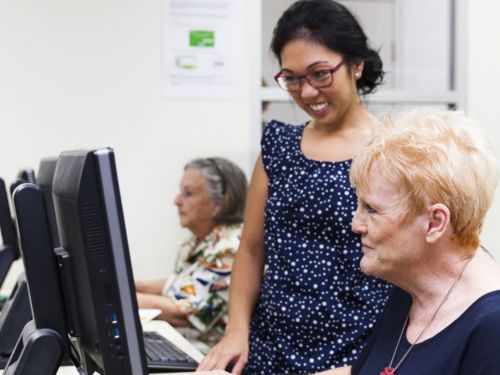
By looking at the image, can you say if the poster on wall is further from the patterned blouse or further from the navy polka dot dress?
the navy polka dot dress

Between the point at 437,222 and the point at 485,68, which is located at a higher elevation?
the point at 485,68

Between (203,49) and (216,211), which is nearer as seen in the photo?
(216,211)

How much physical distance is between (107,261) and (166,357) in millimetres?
885

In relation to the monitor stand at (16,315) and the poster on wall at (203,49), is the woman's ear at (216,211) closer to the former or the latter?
the poster on wall at (203,49)

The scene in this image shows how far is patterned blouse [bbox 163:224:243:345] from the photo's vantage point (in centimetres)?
265

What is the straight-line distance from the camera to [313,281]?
1.81 metres

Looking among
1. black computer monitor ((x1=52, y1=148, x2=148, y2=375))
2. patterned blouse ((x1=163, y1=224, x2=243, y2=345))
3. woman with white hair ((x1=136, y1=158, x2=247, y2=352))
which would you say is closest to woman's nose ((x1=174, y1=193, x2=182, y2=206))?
woman with white hair ((x1=136, y1=158, x2=247, y2=352))

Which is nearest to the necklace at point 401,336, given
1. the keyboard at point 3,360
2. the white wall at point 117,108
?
the keyboard at point 3,360

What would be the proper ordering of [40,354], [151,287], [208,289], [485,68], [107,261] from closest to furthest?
[107,261] → [40,354] → [208,289] → [151,287] → [485,68]

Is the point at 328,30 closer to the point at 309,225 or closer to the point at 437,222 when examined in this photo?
the point at 309,225

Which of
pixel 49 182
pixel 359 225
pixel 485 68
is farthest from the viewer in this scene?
pixel 485 68

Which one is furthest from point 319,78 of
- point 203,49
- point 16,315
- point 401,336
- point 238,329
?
point 203,49

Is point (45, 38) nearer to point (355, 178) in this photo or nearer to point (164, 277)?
point (164, 277)

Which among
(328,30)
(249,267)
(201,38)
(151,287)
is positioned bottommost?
(151,287)
